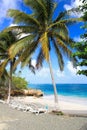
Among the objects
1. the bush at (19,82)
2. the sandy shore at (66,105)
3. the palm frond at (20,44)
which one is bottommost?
the sandy shore at (66,105)

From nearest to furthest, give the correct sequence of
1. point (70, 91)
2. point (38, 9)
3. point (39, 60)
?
1. point (38, 9)
2. point (39, 60)
3. point (70, 91)

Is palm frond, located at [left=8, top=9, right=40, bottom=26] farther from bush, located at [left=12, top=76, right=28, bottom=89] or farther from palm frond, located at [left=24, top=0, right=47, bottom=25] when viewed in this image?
bush, located at [left=12, top=76, right=28, bottom=89]

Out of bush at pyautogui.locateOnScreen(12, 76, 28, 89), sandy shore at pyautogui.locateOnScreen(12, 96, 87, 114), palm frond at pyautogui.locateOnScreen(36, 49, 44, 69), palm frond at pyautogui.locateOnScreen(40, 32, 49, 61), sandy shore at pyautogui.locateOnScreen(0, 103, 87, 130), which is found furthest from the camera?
bush at pyautogui.locateOnScreen(12, 76, 28, 89)

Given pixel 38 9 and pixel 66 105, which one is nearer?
pixel 38 9

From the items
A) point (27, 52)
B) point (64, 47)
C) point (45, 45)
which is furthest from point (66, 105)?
point (45, 45)

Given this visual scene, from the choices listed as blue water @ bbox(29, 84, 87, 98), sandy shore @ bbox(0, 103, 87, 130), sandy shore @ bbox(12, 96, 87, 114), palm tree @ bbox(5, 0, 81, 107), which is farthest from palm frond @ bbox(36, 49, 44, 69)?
blue water @ bbox(29, 84, 87, 98)

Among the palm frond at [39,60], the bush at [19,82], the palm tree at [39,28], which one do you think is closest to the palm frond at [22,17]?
the palm tree at [39,28]

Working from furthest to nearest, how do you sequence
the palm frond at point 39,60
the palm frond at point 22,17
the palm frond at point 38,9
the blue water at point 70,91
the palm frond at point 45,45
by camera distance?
the blue water at point 70,91 → the palm frond at point 39,60 → the palm frond at point 38,9 → the palm frond at point 22,17 → the palm frond at point 45,45

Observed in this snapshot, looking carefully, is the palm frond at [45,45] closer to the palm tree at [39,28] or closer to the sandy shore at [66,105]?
the palm tree at [39,28]

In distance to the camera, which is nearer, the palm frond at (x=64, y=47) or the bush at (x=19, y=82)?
the palm frond at (x=64, y=47)

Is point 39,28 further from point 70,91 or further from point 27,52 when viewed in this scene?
point 70,91

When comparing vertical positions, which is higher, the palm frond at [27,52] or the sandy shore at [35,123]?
the palm frond at [27,52]

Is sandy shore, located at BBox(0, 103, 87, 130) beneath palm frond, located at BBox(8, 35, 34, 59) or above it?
beneath

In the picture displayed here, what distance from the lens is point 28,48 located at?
22297 mm
